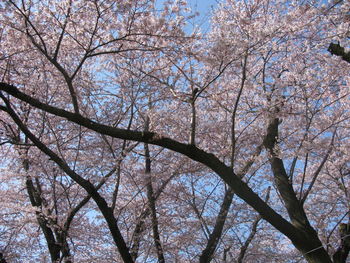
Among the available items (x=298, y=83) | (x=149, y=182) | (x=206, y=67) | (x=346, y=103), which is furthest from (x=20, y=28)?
(x=346, y=103)

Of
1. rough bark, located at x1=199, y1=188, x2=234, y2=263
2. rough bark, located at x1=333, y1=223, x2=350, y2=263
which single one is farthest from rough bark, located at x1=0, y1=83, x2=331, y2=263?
rough bark, located at x1=199, y1=188, x2=234, y2=263

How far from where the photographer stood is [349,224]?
557 cm

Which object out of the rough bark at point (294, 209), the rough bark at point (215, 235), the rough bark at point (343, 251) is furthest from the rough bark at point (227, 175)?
the rough bark at point (215, 235)

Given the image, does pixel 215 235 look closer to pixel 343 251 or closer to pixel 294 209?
pixel 294 209

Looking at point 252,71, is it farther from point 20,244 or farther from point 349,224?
point 20,244

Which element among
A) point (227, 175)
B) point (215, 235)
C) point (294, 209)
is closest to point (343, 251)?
point (294, 209)

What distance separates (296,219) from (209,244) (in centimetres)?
161

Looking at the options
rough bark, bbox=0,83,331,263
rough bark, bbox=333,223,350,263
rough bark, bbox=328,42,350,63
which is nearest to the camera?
rough bark, bbox=328,42,350,63

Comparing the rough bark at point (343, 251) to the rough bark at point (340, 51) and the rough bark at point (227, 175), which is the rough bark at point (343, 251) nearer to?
the rough bark at point (227, 175)

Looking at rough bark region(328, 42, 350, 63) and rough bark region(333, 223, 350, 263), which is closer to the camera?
rough bark region(328, 42, 350, 63)

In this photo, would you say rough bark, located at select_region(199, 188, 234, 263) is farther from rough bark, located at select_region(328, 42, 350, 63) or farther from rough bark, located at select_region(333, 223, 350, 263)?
rough bark, located at select_region(328, 42, 350, 63)

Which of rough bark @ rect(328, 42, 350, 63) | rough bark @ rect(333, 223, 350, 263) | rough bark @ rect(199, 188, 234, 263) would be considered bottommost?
rough bark @ rect(333, 223, 350, 263)

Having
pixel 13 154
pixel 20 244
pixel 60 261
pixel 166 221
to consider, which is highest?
pixel 13 154

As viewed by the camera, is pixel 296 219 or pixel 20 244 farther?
pixel 20 244
